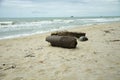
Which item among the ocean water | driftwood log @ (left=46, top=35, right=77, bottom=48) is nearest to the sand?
driftwood log @ (left=46, top=35, right=77, bottom=48)

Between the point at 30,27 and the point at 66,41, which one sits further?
the point at 30,27

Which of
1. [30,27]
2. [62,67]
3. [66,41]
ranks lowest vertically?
[30,27]

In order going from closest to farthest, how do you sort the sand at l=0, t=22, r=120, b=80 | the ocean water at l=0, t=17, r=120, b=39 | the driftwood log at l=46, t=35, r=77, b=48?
the sand at l=0, t=22, r=120, b=80
the driftwood log at l=46, t=35, r=77, b=48
the ocean water at l=0, t=17, r=120, b=39

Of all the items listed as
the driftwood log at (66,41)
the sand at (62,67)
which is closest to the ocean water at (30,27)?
the driftwood log at (66,41)

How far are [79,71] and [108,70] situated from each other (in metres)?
0.75

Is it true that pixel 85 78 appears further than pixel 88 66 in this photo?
No

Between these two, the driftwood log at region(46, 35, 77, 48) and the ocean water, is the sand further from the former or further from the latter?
the ocean water

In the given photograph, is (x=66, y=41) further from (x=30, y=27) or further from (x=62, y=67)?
(x=30, y=27)

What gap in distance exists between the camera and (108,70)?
4168 millimetres

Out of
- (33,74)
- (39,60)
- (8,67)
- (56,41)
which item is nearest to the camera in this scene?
(33,74)

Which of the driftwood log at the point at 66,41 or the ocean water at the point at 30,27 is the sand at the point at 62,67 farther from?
the ocean water at the point at 30,27

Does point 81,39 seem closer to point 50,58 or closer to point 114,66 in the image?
point 50,58

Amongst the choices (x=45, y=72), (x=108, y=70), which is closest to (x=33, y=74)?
(x=45, y=72)

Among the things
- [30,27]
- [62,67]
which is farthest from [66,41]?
[30,27]
